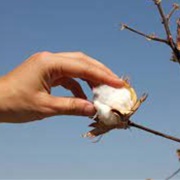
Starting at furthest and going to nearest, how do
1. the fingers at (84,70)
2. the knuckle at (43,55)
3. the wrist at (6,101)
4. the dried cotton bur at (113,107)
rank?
the wrist at (6,101), the knuckle at (43,55), the fingers at (84,70), the dried cotton bur at (113,107)

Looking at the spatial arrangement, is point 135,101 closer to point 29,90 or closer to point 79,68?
point 79,68

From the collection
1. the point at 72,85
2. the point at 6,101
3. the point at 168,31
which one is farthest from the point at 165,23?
the point at 6,101

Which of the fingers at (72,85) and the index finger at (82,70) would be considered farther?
the fingers at (72,85)

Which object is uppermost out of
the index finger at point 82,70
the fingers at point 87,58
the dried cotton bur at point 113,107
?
the fingers at point 87,58

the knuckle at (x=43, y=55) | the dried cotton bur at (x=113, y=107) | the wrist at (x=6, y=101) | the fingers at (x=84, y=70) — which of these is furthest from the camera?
the wrist at (x=6, y=101)

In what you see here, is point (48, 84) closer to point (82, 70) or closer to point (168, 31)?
point (82, 70)

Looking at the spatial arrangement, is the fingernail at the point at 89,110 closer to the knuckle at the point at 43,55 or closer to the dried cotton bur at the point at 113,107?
the dried cotton bur at the point at 113,107

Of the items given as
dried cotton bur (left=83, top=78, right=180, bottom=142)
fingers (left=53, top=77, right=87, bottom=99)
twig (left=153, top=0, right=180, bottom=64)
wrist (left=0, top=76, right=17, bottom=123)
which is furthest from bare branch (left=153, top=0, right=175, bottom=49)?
wrist (left=0, top=76, right=17, bottom=123)

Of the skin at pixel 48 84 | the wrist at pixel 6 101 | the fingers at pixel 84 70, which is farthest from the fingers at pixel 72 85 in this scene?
the wrist at pixel 6 101
